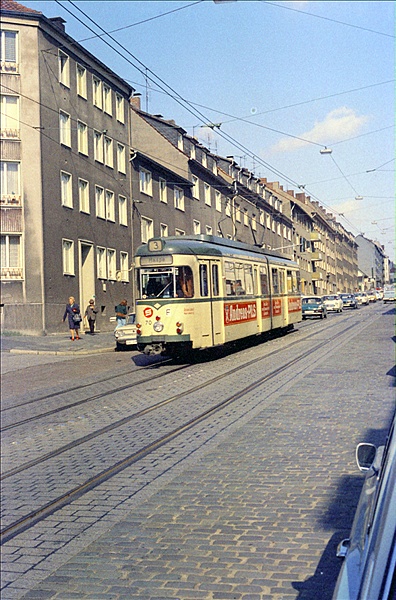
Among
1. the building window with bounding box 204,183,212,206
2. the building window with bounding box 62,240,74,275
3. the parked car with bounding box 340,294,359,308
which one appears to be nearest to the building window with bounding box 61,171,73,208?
the building window with bounding box 62,240,74,275

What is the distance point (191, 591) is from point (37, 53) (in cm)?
2895

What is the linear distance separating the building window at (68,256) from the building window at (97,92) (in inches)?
312

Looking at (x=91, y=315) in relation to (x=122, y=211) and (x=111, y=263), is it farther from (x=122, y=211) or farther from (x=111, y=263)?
(x=122, y=211)

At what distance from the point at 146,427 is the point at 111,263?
28209 mm

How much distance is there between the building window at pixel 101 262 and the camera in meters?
35.8

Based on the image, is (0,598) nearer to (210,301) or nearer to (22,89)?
(210,301)

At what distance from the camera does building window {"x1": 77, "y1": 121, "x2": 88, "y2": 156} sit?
33.9m

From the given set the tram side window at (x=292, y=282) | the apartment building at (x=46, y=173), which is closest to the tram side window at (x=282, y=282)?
the tram side window at (x=292, y=282)

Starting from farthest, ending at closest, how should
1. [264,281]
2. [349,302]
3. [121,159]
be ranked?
[349,302] < [121,159] < [264,281]

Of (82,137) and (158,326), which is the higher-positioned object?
(82,137)

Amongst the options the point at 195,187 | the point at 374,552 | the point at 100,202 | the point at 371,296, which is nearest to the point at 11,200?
the point at 100,202

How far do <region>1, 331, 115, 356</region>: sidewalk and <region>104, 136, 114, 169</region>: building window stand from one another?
11063 millimetres

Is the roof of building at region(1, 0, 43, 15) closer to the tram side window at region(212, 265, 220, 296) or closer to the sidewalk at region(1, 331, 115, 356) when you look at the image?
the sidewalk at region(1, 331, 115, 356)

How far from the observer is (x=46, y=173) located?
3031 centimetres
